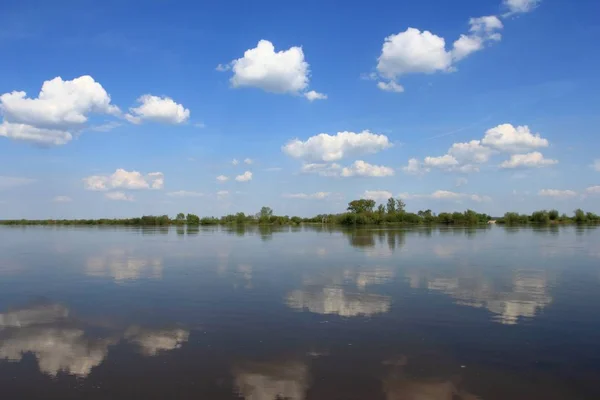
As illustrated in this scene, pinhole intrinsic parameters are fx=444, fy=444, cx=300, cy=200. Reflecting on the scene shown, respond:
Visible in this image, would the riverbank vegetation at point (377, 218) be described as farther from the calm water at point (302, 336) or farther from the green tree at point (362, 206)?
the calm water at point (302, 336)

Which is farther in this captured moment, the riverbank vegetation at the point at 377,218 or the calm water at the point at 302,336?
the riverbank vegetation at the point at 377,218

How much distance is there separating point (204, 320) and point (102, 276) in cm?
1107

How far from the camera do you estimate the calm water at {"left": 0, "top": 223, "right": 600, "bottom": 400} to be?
771 cm

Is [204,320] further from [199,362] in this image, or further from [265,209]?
[265,209]

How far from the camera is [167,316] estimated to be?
41.9 feet

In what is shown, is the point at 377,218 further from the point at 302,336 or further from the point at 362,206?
the point at 302,336

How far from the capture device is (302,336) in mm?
10609

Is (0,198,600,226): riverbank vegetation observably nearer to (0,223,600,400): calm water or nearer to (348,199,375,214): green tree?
(348,199,375,214): green tree

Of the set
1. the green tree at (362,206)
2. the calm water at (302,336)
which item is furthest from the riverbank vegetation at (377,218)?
the calm water at (302,336)

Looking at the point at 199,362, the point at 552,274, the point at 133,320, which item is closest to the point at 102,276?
the point at 133,320

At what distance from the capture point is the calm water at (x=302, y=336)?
304 inches

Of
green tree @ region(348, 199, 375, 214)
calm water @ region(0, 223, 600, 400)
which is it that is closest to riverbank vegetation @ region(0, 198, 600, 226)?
green tree @ region(348, 199, 375, 214)

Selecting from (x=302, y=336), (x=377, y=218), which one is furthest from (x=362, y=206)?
(x=302, y=336)

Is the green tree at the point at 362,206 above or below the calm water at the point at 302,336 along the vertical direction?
above
